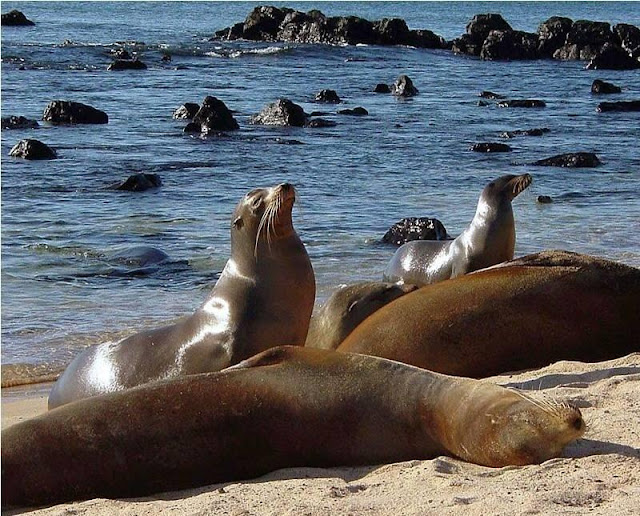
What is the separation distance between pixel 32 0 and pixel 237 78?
72387mm

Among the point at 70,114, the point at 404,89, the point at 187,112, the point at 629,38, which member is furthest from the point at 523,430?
the point at 629,38

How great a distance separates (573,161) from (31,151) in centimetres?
822

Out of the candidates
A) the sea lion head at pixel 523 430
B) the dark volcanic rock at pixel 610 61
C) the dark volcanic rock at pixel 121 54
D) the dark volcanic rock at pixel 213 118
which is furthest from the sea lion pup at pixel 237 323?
the dark volcanic rock at pixel 610 61

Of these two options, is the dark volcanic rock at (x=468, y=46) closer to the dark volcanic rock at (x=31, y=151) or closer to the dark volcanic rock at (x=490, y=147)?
the dark volcanic rock at (x=490, y=147)

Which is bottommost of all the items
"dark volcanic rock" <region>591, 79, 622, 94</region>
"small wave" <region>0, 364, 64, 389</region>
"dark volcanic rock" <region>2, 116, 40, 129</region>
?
"dark volcanic rock" <region>2, 116, 40, 129</region>

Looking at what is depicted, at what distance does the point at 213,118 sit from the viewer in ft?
73.8

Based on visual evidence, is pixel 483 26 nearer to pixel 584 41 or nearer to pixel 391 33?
pixel 391 33

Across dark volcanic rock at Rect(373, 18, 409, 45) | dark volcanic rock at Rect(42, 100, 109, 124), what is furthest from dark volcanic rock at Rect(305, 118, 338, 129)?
dark volcanic rock at Rect(373, 18, 409, 45)

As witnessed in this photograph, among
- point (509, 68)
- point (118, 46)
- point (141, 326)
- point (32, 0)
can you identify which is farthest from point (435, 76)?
point (32, 0)

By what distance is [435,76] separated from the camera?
37094mm

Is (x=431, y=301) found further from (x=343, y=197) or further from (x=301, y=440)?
(x=343, y=197)

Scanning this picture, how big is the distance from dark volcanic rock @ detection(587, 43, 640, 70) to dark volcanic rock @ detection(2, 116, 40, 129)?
23.5m

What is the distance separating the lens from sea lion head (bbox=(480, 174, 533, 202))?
388 inches

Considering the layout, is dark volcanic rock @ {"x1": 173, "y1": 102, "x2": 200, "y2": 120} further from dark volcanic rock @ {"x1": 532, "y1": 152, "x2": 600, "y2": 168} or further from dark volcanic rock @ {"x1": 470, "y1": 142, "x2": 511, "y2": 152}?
dark volcanic rock @ {"x1": 532, "y1": 152, "x2": 600, "y2": 168}
